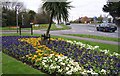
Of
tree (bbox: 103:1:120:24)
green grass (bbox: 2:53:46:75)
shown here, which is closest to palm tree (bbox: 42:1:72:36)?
green grass (bbox: 2:53:46:75)

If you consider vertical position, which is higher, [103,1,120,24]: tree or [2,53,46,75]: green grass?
[103,1,120,24]: tree

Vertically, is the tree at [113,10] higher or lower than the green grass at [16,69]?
higher

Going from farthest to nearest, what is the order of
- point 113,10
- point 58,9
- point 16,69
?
point 113,10
point 58,9
point 16,69

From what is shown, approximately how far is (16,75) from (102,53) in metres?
4.22

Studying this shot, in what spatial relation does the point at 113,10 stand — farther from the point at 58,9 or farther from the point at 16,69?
the point at 16,69

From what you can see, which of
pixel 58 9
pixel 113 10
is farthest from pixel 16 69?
pixel 113 10

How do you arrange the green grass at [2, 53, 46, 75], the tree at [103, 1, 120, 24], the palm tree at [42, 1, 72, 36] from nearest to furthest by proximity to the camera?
1. the green grass at [2, 53, 46, 75]
2. the palm tree at [42, 1, 72, 36]
3. the tree at [103, 1, 120, 24]

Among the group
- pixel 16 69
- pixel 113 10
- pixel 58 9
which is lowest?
pixel 16 69

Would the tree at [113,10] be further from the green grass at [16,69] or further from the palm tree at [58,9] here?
the green grass at [16,69]

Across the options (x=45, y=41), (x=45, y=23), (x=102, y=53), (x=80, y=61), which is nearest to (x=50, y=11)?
(x=45, y=41)

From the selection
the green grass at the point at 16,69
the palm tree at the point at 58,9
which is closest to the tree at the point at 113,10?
the palm tree at the point at 58,9

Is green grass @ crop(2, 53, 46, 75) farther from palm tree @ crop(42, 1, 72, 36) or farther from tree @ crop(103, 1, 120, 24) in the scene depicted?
tree @ crop(103, 1, 120, 24)

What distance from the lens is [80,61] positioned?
23.4 ft

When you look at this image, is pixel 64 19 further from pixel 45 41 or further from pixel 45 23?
pixel 45 23
